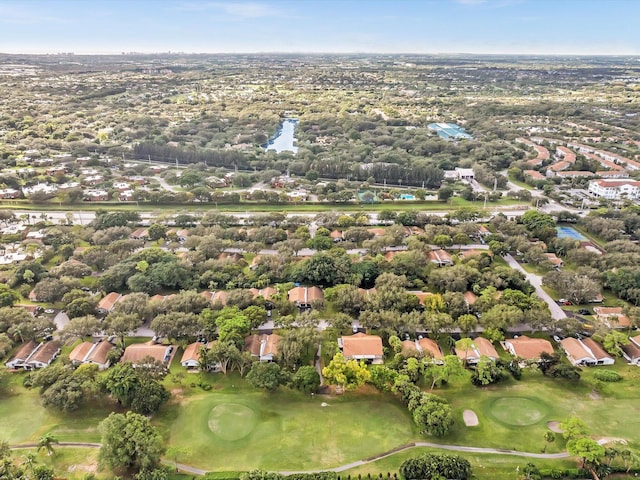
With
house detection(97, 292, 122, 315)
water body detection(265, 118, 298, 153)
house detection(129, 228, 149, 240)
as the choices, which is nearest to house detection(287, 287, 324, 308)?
house detection(97, 292, 122, 315)

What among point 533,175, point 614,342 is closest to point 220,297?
point 614,342

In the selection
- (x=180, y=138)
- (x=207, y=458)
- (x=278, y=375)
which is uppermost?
(x=180, y=138)

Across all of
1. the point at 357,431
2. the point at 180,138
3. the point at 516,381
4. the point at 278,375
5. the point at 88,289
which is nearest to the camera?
the point at 357,431

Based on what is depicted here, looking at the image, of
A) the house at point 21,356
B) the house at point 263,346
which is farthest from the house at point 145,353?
the house at point 21,356

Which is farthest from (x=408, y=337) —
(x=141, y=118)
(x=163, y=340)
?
(x=141, y=118)

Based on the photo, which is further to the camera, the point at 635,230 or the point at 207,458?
the point at 635,230

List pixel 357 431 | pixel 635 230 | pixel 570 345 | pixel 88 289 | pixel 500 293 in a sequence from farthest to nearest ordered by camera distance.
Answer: pixel 635 230 < pixel 88 289 < pixel 500 293 < pixel 570 345 < pixel 357 431

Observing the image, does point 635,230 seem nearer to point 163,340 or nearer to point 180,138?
point 163,340

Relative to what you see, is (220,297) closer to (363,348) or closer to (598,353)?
(363,348)
